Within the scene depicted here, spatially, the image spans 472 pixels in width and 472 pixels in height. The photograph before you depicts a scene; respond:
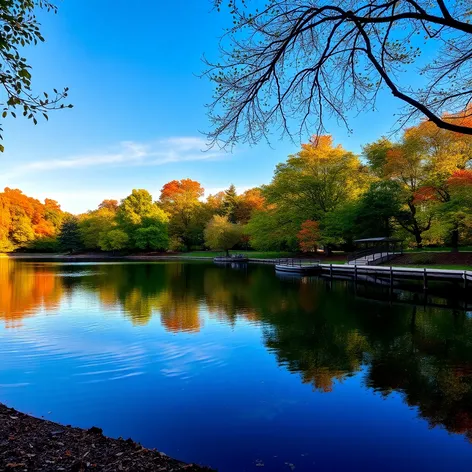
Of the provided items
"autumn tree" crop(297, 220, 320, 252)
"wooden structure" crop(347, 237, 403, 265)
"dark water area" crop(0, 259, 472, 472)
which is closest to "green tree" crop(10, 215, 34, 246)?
"autumn tree" crop(297, 220, 320, 252)

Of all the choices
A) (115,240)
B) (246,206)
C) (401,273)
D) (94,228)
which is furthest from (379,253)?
(94,228)

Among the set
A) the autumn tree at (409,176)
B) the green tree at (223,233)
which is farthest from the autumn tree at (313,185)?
the green tree at (223,233)

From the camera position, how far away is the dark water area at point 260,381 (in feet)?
19.5

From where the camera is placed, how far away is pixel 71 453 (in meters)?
4.78

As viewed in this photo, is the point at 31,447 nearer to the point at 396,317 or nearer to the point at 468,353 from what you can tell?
the point at 468,353

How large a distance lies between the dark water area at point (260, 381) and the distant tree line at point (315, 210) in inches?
206

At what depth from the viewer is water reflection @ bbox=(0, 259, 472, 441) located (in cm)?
833

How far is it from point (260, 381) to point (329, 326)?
6.40m

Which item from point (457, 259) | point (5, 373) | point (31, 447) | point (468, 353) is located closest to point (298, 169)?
point (457, 259)

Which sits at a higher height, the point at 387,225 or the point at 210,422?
the point at 387,225

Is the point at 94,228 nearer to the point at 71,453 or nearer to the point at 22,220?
the point at 22,220

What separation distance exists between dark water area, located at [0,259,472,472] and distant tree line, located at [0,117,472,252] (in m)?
5.22

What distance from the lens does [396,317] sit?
1602cm

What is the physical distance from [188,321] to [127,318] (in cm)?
274
